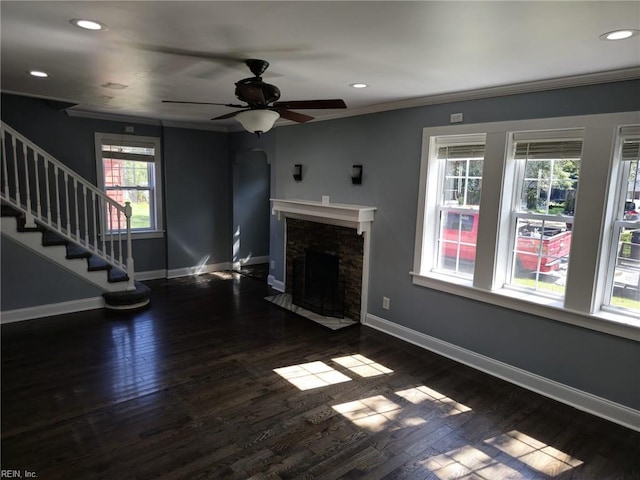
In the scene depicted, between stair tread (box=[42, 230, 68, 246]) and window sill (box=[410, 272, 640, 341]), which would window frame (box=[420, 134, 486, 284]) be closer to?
window sill (box=[410, 272, 640, 341])

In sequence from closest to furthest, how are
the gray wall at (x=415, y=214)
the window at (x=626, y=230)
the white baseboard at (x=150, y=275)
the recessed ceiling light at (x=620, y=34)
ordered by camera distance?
1. the recessed ceiling light at (x=620, y=34)
2. the window at (x=626, y=230)
3. the gray wall at (x=415, y=214)
4. the white baseboard at (x=150, y=275)

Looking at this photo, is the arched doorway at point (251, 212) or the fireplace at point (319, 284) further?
the arched doorway at point (251, 212)

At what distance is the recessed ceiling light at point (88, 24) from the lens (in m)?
2.21

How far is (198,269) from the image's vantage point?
7215mm

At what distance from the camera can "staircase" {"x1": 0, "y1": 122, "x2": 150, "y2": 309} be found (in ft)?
14.9

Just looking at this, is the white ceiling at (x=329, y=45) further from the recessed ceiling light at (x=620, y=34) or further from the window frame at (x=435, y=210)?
the window frame at (x=435, y=210)

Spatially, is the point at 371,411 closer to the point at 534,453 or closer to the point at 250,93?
the point at 534,453

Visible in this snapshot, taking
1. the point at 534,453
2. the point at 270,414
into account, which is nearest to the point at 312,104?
the point at 270,414

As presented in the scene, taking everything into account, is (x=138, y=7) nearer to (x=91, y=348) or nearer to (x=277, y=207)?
(x=91, y=348)

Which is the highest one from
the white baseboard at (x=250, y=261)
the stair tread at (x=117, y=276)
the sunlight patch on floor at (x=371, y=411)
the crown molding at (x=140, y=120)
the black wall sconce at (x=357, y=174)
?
the crown molding at (x=140, y=120)

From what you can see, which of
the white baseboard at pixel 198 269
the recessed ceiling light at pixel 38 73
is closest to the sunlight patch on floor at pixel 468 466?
the recessed ceiling light at pixel 38 73

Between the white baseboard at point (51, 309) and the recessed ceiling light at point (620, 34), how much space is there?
5649mm

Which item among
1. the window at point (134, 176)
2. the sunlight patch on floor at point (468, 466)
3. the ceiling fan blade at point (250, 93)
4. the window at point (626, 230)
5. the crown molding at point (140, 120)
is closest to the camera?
the sunlight patch on floor at point (468, 466)

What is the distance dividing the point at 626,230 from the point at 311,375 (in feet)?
9.07
